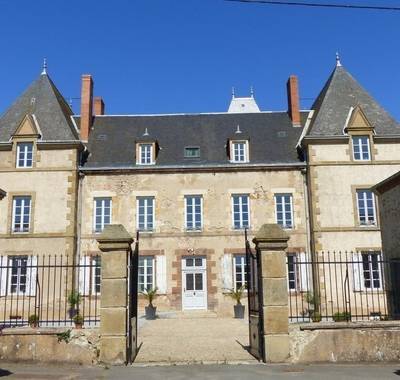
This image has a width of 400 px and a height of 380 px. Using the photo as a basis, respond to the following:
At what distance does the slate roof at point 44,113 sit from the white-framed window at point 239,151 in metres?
7.32

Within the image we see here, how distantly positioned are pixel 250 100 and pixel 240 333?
2277 centimetres

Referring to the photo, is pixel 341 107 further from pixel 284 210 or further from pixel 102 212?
pixel 102 212

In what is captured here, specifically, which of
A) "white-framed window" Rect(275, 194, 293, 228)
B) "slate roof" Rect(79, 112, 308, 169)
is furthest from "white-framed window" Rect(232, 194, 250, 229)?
"slate roof" Rect(79, 112, 308, 169)

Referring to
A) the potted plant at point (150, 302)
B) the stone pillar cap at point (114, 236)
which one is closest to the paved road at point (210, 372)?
the stone pillar cap at point (114, 236)

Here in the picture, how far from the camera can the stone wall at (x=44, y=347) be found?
9.04m

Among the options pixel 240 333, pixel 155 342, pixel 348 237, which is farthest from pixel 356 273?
pixel 155 342

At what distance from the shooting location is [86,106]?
81.6 ft

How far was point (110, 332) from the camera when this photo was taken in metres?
9.07

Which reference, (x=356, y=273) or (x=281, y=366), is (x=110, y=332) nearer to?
(x=281, y=366)

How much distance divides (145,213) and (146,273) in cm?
265

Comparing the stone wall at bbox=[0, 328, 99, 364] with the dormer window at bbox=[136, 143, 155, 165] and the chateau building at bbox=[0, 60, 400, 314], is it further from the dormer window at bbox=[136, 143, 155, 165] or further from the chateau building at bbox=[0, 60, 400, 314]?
the dormer window at bbox=[136, 143, 155, 165]

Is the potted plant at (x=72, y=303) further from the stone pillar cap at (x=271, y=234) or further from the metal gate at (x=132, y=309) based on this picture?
the stone pillar cap at (x=271, y=234)

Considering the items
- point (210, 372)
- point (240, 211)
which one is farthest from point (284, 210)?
point (210, 372)

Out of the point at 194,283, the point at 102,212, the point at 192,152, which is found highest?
the point at 192,152
